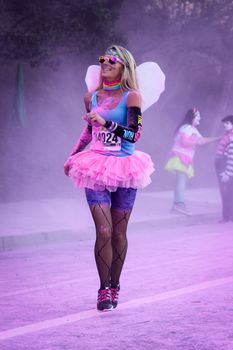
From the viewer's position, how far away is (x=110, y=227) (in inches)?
227

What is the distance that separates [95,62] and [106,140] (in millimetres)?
15662

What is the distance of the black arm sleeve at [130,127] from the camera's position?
5.50 meters

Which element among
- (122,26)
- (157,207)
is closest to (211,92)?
(122,26)

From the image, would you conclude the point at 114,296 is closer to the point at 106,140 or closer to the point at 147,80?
the point at 106,140

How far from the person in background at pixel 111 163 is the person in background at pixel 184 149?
7747 millimetres

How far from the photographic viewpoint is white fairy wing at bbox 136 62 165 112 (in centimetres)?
592

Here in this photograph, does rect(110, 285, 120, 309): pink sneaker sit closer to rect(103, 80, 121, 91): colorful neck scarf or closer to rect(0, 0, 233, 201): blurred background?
rect(103, 80, 121, 91): colorful neck scarf

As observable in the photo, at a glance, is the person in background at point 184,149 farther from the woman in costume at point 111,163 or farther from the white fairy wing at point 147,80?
the woman in costume at point 111,163

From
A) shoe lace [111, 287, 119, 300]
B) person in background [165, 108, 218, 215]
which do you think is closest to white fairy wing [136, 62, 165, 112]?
shoe lace [111, 287, 119, 300]

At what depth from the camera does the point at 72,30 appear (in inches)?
677

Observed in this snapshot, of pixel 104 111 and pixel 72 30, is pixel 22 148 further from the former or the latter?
pixel 104 111

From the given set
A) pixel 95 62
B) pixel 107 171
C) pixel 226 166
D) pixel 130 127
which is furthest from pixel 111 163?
pixel 95 62

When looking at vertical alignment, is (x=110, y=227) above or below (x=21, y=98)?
above

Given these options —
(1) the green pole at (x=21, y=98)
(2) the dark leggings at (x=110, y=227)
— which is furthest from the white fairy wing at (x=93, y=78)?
(1) the green pole at (x=21, y=98)
